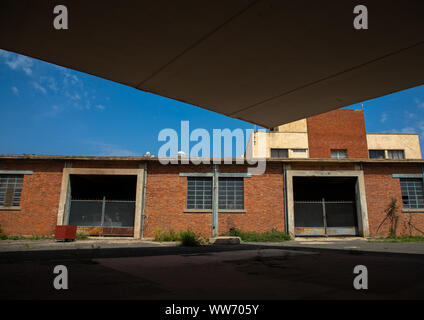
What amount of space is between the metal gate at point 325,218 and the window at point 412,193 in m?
2.63

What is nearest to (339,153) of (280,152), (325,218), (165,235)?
(280,152)

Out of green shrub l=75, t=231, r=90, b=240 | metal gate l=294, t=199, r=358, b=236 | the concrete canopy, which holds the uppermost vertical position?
the concrete canopy

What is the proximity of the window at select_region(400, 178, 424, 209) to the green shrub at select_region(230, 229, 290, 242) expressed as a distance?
6.95 metres

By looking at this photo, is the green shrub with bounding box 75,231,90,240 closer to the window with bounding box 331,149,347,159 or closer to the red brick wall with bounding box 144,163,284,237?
the red brick wall with bounding box 144,163,284,237

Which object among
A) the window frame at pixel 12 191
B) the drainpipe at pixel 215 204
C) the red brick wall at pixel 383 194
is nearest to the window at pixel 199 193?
the drainpipe at pixel 215 204

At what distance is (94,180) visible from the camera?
17453 mm

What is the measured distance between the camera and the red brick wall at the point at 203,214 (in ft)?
45.9

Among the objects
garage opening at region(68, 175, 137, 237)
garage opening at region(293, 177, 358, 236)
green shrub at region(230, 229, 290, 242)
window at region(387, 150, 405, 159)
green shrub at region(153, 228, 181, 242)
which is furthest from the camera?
window at region(387, 150, 405, 159)

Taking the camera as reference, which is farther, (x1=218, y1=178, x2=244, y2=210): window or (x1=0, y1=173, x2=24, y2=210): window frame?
(x1=218, y1=178, x2=244, y2=210): window

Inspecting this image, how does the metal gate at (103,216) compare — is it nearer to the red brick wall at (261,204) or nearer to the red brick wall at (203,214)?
the red brick wall at (203,214)

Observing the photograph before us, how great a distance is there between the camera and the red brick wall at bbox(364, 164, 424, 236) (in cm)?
1440

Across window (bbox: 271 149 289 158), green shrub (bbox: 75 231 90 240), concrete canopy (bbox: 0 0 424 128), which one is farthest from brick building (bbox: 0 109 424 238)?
window (bbox: 271 149 289 158)

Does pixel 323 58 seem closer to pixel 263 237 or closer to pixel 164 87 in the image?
pixel 164 87
